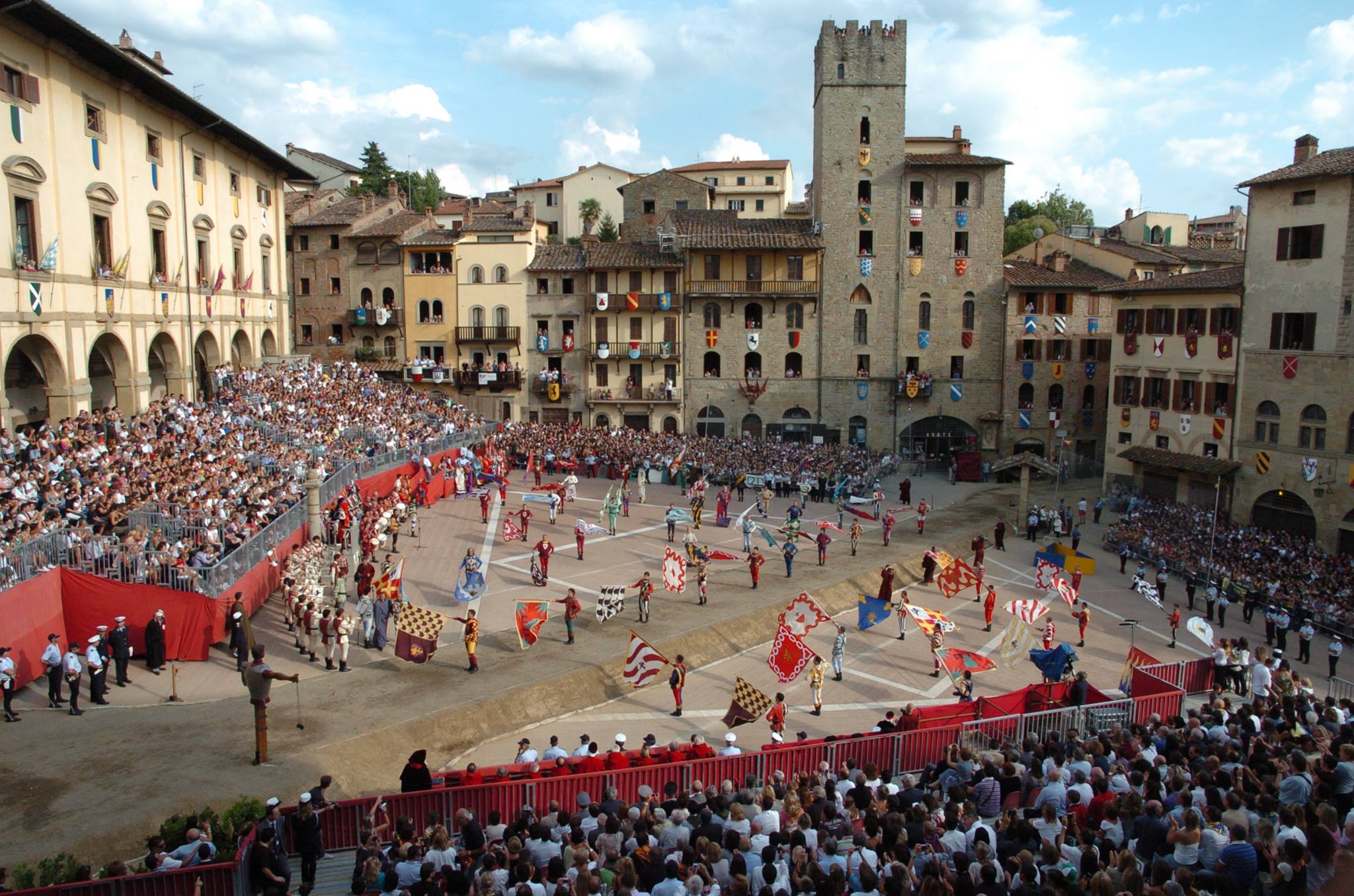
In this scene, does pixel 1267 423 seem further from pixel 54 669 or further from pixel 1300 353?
pixel 54 669

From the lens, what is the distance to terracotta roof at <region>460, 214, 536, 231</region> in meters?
58.6

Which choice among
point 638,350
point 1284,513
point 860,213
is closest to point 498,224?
point 638,350

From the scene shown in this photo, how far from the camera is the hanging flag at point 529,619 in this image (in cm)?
2400

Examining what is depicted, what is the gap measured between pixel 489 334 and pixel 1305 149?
1657 inches

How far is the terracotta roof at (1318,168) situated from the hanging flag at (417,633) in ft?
122

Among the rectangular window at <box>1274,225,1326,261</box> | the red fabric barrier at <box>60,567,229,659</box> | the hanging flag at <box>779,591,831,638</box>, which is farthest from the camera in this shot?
the rectangular window at <box>1274,225,1326,261</box>

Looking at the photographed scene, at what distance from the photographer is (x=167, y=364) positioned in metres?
38.3

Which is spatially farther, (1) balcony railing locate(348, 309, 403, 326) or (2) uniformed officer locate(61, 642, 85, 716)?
(1) balcony railing locate(348, 309, 403, 326)

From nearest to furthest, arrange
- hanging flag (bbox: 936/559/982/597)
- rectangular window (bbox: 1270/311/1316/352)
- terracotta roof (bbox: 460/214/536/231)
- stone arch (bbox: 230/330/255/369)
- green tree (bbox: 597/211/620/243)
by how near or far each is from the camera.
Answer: hanging flag (bbox: 936/559/982/597) < rectangular window (bbox: 1270/311/1316/352) < stone arch (bbox: 230/330/255/369) < terracotta roof (bbox: 460/214/536/231) < green tree (bbox: 597/211/620/243)

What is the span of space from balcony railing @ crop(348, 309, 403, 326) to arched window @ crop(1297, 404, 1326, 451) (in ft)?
154

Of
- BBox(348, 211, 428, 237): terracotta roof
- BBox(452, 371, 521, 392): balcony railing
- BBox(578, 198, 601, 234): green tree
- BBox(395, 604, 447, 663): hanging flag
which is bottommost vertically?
BBox(395, 604, 447, 663): hanging flag

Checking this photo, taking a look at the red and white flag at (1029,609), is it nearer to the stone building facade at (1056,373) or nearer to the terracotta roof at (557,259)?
the stone building facade at (1056,373)

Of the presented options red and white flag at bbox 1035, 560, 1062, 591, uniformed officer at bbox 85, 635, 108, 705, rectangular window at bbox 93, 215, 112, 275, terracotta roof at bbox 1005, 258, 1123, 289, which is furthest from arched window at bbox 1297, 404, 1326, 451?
rectangular window at bbox 93, 215, 112, 275

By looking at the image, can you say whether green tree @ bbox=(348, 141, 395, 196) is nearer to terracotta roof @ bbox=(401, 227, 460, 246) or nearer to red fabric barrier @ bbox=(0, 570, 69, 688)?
terracotta roof @ bbox=(401, 227, 460, 246)
